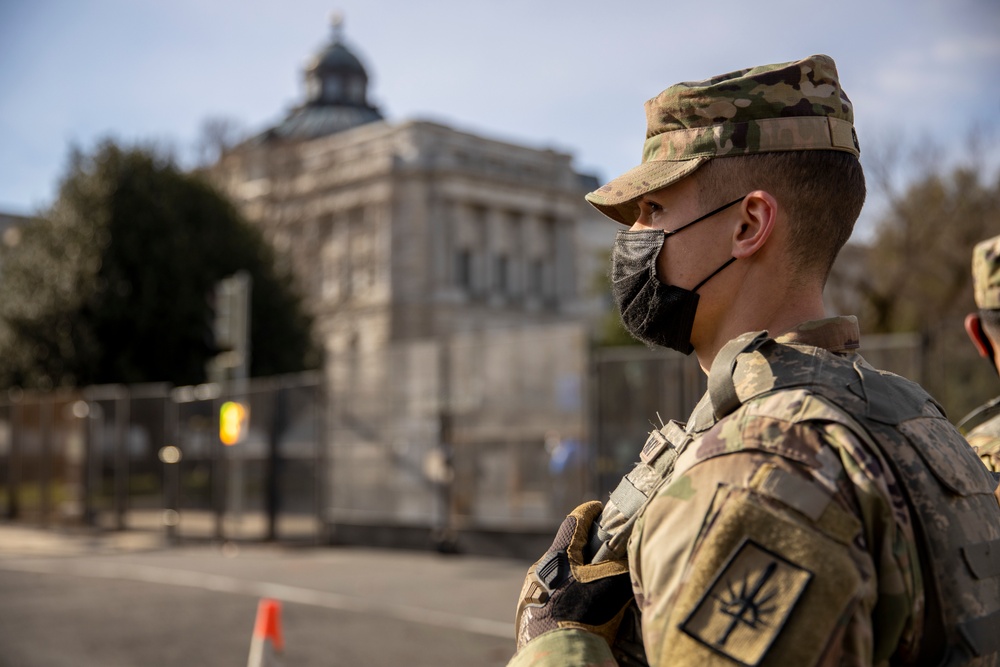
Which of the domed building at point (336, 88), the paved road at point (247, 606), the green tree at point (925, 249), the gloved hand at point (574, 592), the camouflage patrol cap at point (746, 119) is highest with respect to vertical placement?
the domed building at point (336, 88)

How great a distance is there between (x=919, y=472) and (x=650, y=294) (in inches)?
21.5

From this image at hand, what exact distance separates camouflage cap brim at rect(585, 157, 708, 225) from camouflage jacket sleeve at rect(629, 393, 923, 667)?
17.2 inches

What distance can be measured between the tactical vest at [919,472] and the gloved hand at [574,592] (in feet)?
0.16

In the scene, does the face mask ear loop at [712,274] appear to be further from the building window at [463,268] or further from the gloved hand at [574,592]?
the building window at [463,268]

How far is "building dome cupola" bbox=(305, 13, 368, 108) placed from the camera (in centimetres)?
9125

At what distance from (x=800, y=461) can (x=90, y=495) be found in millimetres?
21434

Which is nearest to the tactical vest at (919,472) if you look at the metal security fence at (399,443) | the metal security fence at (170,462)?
the metal security fence at (399,443)

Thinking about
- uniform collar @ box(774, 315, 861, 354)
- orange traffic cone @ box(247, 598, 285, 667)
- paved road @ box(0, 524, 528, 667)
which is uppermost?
uniform collar @ box(774, 315, 861, 354)

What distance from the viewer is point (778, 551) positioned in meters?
1.46

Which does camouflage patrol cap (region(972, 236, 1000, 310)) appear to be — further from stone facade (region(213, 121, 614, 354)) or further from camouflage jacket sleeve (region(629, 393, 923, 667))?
stone facade (region(213, 121, 614, 354))

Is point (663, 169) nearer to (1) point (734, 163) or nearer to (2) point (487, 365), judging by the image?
(1) point (734, 163)

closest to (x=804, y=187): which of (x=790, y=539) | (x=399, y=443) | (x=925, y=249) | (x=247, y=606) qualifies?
(x=790, y=539)

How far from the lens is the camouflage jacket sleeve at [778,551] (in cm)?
144

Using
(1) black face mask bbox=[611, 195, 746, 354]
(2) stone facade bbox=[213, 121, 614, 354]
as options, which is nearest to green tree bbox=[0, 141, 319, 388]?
(2) stone facade bbox=[213, 121, 614, 354]
